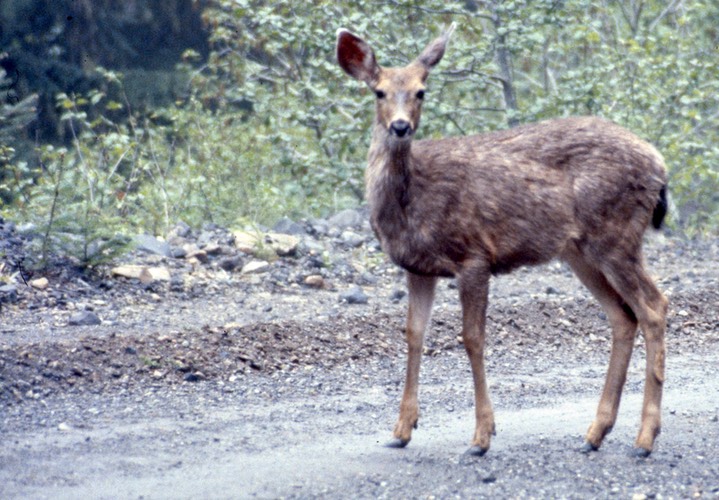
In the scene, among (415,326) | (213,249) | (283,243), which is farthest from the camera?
(283,243)

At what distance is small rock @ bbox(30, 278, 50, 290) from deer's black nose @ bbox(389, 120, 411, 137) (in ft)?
14.0

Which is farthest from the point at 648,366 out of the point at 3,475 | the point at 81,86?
the point at 81,86

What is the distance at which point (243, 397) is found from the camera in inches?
290

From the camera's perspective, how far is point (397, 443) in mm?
6504

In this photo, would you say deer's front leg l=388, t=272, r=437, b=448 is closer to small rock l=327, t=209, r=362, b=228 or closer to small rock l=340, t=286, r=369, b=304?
small rock l=340, t=286, r=369, b=304

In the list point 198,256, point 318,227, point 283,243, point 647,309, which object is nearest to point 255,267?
point 198,256

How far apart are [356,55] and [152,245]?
16.0 feet

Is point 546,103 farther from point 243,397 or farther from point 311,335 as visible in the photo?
point 243,397

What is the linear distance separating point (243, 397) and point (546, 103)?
708 centimetres

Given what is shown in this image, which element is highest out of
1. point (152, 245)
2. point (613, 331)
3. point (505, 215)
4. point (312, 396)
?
point (505, 215)

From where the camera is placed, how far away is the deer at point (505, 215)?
6.57m

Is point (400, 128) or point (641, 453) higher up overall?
point (400, 128)

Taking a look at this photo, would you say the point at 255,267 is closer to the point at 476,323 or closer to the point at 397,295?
the point at 397,295

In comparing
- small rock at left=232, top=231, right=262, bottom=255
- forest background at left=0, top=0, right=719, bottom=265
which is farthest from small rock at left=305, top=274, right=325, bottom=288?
forest background at left=0, top=0, right=719, bottom=265
